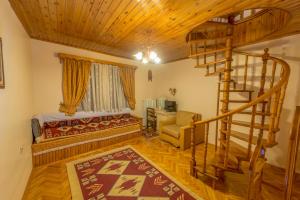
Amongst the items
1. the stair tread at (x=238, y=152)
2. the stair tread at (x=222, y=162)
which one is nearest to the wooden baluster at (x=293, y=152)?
the stair tread at (x=238, y=152)

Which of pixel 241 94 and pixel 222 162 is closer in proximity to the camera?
pixel 222 162

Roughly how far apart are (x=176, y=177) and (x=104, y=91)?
300 centimetres

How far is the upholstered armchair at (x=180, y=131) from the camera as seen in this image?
3.35 metres

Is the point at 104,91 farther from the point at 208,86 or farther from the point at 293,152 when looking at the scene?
the point at 293,152

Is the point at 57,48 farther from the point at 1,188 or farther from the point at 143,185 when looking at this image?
the point at 143,185

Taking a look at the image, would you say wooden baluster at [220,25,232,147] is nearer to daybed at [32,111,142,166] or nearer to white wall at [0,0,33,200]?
daybed at [32,111,142,166]

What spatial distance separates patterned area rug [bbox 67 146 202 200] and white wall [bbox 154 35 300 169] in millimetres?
2054

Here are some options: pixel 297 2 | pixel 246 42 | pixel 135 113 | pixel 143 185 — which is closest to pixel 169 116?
pixel 135 113

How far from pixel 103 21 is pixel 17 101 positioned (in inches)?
68.4

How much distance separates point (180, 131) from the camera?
3.39 m

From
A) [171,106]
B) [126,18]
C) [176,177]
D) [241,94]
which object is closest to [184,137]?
[176,177]

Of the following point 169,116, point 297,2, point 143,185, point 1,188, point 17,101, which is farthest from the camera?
point 169,116

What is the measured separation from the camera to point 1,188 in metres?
1.30

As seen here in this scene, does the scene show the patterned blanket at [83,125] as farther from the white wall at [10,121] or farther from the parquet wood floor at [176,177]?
the white wall at [10,121]
